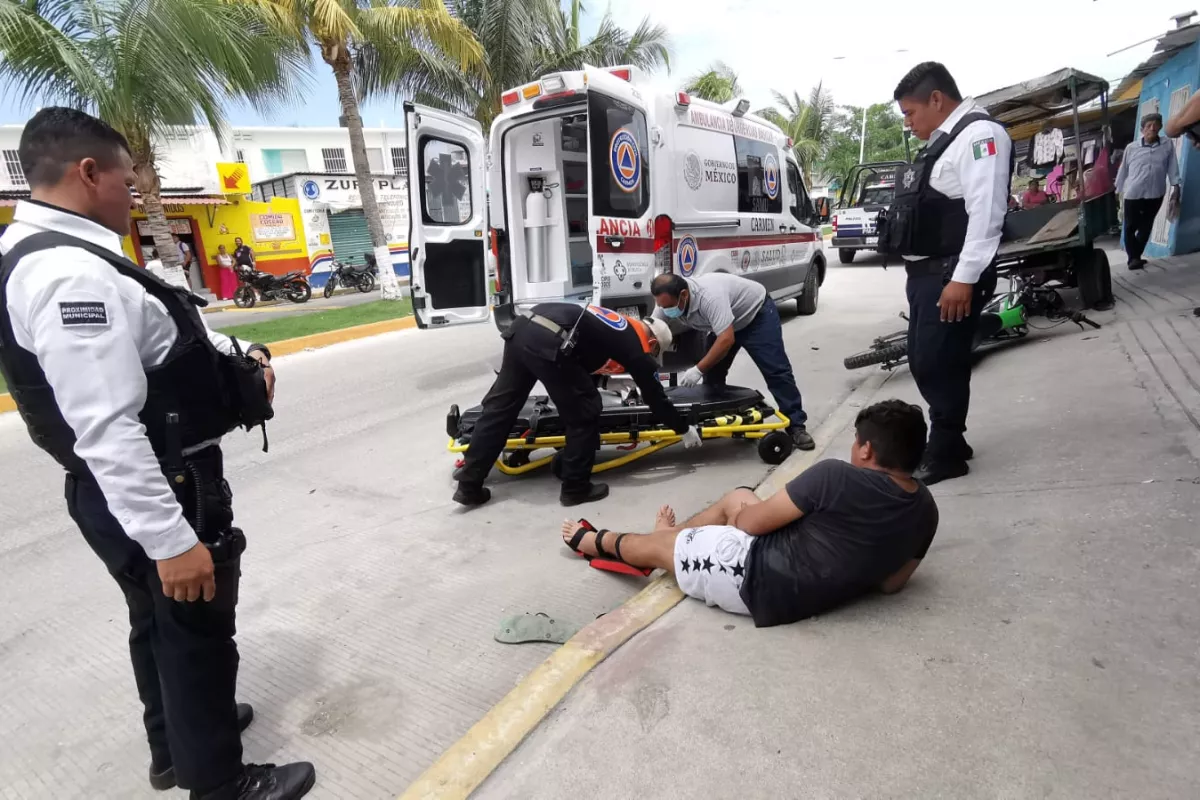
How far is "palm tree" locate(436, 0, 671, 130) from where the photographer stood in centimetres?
1462

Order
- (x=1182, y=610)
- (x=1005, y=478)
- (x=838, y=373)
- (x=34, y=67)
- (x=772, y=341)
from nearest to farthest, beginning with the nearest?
1. (x=1182, y=610)
2. (x=1005, y=478)
3. (x=772, y=341)
4. (x=838, y=373)
5. (x=34, y=67)

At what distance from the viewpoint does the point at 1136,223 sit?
29.9 ft

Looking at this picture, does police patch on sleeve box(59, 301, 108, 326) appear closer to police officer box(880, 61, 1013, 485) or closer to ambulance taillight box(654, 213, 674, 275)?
police officer box(880, 61, 1013, 485)

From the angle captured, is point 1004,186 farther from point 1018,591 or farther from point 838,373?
point 838,373

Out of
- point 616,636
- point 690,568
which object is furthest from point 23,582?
point 690,568

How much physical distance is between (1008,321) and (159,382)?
6.39m

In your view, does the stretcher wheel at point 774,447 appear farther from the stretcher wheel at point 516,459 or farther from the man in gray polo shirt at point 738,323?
the stretcher wheel at point 516,459

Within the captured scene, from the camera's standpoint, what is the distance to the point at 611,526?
3617 millimetres

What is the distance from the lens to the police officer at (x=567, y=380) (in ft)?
12.1

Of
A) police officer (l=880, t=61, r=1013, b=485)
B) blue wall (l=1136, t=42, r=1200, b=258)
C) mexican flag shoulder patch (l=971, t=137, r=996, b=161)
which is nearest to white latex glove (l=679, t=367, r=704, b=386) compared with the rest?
police officer (l=880, t=61, r=1013, b=485)

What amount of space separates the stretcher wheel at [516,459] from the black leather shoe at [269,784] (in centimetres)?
246

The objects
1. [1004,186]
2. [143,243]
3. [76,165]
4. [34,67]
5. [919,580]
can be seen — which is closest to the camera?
[76,165]

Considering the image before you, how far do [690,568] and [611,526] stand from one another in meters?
1.07

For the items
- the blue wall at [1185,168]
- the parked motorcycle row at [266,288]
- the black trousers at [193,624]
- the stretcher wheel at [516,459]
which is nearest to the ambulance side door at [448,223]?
the stretcher wheel at [516,459]
